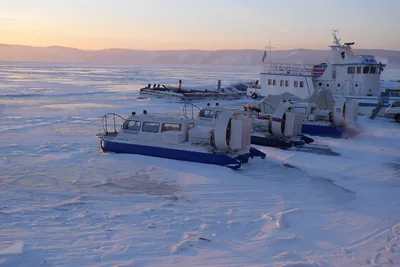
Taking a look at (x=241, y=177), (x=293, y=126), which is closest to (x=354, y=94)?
(x=293, y=126)

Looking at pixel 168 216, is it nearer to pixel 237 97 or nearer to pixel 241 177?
pixel 241 177

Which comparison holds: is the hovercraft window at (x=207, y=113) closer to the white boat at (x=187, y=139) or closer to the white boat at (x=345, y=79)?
the white boat at (x=187, y=139)

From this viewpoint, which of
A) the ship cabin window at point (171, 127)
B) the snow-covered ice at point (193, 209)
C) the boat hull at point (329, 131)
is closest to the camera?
the snow-covered ice at point (193, 209)

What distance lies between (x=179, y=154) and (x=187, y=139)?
0.83 metres

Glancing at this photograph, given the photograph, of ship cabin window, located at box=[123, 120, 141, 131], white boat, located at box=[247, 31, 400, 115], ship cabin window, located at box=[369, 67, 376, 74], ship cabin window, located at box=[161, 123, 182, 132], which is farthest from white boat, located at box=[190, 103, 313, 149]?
ship cabin window, located at box=[369, 67, 376, 74]

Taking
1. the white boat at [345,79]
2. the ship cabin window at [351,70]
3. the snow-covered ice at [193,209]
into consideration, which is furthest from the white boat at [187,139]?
the ship cabin window at [351,70]

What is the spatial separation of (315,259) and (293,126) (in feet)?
32.2

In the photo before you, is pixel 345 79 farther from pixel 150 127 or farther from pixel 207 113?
pixel 150 127

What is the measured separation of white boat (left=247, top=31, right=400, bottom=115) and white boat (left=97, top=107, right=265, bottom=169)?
14.7 m

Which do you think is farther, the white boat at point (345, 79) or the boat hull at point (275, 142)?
the white boat at point (345, 79)

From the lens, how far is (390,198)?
9.57 meters

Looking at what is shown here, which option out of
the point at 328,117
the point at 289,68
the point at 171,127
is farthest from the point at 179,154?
the point at 289,68

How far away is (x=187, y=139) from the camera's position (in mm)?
13055

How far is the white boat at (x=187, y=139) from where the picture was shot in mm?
11914
